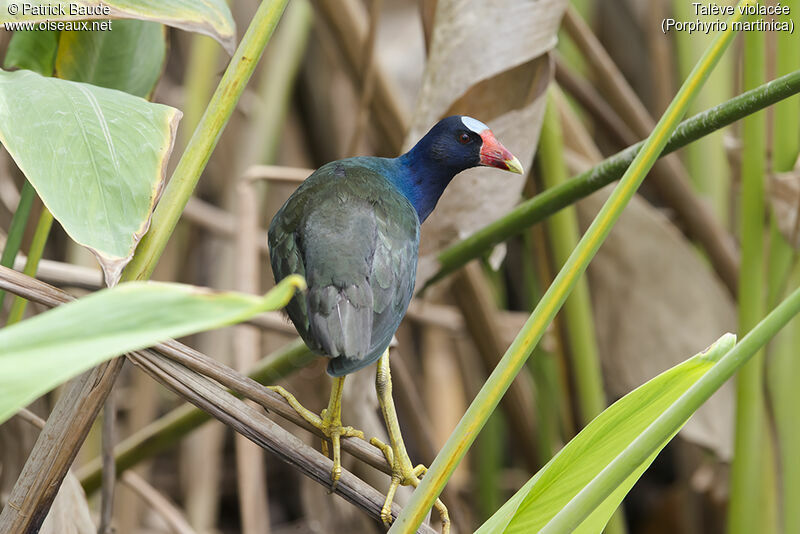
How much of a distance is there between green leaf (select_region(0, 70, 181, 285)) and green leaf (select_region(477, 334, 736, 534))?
339mm

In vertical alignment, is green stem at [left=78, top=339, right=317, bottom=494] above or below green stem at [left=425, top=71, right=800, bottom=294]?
below

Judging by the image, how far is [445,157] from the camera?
39.0 inches

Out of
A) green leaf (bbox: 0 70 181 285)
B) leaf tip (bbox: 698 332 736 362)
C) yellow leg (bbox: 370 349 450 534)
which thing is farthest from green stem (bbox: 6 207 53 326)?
leaf tip (bbox: 698 332 736 362)

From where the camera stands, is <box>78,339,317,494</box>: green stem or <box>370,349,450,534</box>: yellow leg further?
<box>78,339,317,494</box>: green stem

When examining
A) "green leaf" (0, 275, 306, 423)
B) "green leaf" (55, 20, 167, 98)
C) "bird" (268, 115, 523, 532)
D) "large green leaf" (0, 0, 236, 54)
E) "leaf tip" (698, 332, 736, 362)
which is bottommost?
"green leaf" (0, 275, 306, 423)

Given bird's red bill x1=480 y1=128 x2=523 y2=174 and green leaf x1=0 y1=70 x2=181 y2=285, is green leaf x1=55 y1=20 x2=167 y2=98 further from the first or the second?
bird's red bill x1=480 y1=128 x2=523 y2=174

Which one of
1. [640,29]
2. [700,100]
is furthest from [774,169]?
[640,29]

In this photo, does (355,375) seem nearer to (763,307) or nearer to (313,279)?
(313,279)

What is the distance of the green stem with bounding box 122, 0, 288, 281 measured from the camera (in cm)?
62

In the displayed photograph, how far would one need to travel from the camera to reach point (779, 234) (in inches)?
35.7

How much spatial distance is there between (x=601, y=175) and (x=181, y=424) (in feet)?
1.85

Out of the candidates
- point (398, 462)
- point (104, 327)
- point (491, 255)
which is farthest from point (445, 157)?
point (104, 327)

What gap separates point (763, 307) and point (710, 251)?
36cm

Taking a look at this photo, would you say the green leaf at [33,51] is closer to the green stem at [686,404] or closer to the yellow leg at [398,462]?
the yellow leg at [398,462]
